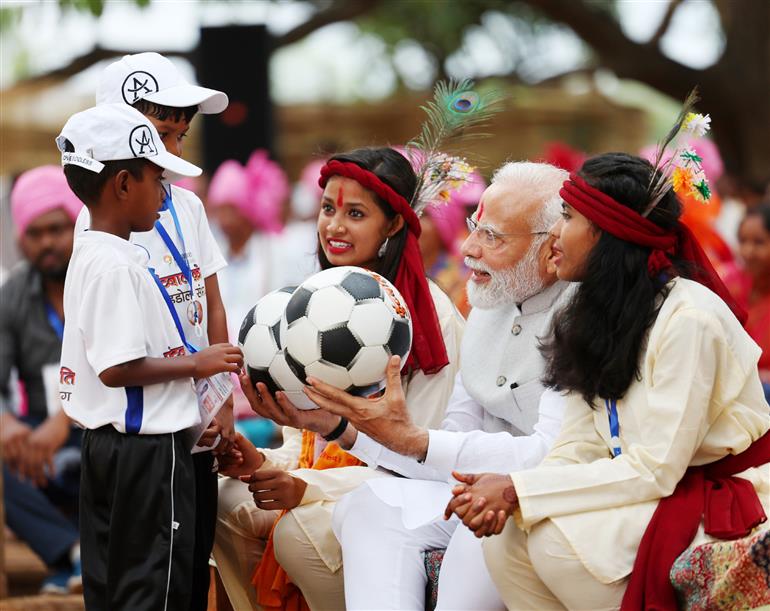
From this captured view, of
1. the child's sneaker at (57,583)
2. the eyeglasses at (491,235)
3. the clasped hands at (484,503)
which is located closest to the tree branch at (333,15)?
the child's sneaker at (57,583)

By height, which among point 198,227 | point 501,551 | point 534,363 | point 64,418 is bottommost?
point 64,418

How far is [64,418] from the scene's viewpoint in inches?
257

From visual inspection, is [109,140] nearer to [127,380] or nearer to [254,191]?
[127,380]

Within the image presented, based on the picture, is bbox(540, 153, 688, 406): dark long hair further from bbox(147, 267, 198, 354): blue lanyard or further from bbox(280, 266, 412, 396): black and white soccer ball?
bbox(147, 267, 198, 354): blue lanyard

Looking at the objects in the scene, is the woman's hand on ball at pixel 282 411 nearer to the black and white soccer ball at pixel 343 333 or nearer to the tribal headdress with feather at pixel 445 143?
the black and white soccer ball at pixel 343 333

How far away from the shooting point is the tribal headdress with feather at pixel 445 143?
15.8ft

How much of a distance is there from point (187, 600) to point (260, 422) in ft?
13.6

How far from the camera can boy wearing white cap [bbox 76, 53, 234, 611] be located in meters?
4.11

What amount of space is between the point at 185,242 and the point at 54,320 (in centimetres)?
280

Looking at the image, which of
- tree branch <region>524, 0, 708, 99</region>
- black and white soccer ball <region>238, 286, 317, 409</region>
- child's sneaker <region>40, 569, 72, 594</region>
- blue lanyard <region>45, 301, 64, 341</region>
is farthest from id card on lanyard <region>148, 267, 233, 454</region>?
tree branch <region>524, 0, 708, 99</region>

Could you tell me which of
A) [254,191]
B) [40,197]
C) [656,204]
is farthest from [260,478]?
[254,191]

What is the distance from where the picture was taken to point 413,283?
15.0ft

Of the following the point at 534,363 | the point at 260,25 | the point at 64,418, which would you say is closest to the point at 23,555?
the point at 64,418

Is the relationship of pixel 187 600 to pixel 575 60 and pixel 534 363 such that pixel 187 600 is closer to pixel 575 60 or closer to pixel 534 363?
pixel 534 363
